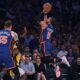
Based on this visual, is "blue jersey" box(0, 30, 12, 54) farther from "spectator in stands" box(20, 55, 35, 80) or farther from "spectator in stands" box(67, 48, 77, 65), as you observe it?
"spectator in stands" box(67, 48, 77, 65)

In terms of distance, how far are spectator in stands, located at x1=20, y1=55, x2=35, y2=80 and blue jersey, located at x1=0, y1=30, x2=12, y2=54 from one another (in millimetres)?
1178

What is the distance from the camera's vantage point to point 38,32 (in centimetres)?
1798

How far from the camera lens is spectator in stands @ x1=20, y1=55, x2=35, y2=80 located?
49.2 ft

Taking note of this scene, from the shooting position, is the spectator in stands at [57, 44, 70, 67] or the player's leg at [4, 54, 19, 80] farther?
the spectator in stands at [57, 44, 70, 67]

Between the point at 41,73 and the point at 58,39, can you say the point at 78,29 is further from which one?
the point at 41,73

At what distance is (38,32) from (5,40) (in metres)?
4.08

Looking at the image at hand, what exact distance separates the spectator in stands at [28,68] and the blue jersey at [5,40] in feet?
3.86

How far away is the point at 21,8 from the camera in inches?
814

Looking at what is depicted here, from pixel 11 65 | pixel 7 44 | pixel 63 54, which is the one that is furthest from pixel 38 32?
pixel 11 65

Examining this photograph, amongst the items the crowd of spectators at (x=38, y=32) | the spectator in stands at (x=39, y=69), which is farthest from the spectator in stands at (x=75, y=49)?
the spectator in stands at (x=39, y=69)

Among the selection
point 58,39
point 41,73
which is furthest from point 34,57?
point 58,39

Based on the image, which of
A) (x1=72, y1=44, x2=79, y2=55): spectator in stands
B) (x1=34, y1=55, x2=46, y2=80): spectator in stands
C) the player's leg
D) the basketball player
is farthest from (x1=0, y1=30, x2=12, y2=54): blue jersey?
(x1=72, y1=44, x2=79, y2=55): spectator in stands

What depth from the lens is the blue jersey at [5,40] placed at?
13.9m

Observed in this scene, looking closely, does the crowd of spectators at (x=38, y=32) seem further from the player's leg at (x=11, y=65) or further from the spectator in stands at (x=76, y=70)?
the player's leg at (x=11, y=65)
